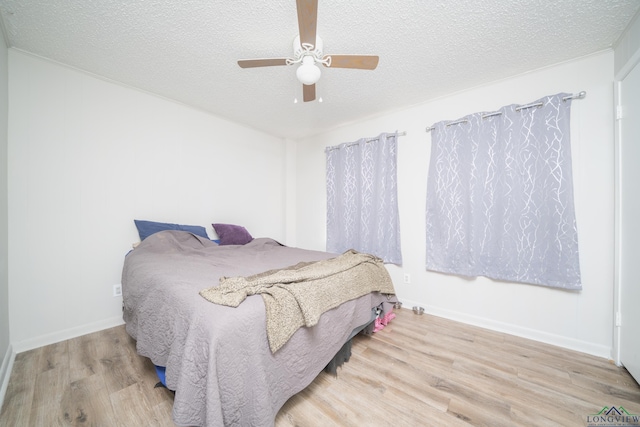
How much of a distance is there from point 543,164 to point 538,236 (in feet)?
2.01

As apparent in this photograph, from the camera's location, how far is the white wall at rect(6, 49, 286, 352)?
1.84 meters

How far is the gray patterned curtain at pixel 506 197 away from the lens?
74.3 inches

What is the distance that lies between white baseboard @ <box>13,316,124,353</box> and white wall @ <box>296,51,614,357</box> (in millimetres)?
3018

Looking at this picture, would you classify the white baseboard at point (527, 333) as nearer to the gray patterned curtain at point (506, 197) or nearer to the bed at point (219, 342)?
the gray patterned curtain at point (506, 197)

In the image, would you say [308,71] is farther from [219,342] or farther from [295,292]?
[219,342]

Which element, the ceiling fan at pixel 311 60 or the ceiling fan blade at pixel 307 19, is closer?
the ceiling fan blade at pixel 307 19

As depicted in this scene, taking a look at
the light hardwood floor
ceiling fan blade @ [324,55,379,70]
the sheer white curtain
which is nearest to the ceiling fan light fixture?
ceiling fan blade @ [324,55,379,70]

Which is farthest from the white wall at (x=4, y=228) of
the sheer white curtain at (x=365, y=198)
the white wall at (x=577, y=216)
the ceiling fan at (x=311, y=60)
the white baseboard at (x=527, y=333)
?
the white baseboard at (x=527, y=333)

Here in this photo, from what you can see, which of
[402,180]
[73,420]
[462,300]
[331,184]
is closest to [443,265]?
[462,300]

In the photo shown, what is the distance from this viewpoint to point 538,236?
1.98 meters

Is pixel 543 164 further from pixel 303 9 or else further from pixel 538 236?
pixel 303 9

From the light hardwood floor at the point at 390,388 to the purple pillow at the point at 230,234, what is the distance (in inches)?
49.9

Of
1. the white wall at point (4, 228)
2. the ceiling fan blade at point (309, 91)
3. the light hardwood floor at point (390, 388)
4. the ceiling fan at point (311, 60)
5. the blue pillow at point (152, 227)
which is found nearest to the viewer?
the light hardwood floor at point (390, 388)

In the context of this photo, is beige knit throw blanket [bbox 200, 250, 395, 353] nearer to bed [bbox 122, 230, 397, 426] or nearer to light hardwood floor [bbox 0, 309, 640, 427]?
bed [bbox 122, 230, 397, 426]
